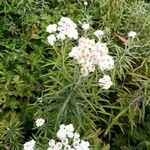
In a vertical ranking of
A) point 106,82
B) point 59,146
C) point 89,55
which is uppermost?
point 89,55

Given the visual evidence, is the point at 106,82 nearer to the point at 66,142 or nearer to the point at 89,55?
the point at 89,55

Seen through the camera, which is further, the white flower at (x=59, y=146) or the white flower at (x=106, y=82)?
the white flower at (x=106, y=82)

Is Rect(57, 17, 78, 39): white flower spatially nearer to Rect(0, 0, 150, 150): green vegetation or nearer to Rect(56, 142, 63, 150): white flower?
Rect(0, 0, 150, 150): green vegetation

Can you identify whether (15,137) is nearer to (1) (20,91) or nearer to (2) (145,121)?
(1) (20,91)

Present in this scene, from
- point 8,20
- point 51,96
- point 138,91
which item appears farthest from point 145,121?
point 8,20

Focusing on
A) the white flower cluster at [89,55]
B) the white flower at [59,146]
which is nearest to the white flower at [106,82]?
the white flower cluster at [89,55]

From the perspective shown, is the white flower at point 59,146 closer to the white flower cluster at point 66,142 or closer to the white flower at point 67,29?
the white flower cluster at point 66,142

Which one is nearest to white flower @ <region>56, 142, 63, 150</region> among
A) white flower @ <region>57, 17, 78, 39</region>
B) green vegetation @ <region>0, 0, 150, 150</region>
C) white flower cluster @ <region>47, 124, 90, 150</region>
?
white flower cluster @ <region>47, 124, 90, 150</region>

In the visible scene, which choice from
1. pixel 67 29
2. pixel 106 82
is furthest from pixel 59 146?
pixel 67 29
